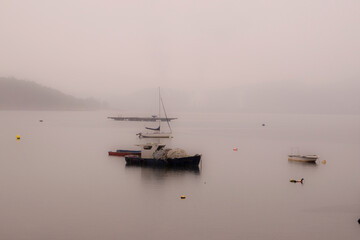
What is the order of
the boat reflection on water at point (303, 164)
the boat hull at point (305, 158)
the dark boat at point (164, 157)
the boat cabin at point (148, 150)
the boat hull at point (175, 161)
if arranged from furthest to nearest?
the boat hull at point (305, 158)
the boat reflection on water at point (303, 164)
the boat cabin at point (148, 150)
the boat hull at point (175, 161)
the dark boat at point (164, 157)

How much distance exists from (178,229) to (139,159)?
1139 inches

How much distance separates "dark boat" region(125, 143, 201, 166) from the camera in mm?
55594

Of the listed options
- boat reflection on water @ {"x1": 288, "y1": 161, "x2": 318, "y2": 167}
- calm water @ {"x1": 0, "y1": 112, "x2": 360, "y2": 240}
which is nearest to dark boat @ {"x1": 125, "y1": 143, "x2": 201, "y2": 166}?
calm water @ {"x1": 0, "y1": 112, "x2": 360, "y2": 240}

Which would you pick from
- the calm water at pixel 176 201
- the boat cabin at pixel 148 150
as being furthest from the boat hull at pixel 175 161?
the calm water at pixel 176 201

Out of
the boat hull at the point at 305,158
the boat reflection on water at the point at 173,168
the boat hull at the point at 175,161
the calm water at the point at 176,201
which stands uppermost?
the boat hull at the point at 305,158

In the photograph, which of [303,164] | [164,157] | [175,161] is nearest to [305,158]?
[303,164]

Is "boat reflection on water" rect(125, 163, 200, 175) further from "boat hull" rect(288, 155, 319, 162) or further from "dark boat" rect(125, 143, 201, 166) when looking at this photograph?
"boat hull" rect(288, 155, 319, 162)

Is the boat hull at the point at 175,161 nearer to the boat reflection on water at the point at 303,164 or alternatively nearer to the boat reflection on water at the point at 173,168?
the boat reflection on water at the point at 173,168

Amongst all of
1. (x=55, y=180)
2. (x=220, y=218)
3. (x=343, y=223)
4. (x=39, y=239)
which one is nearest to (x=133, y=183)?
(x=55, y=180)

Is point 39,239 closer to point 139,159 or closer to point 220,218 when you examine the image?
point 220,218

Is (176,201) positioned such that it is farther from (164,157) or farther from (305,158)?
(305,158)

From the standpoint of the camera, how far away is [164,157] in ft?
186

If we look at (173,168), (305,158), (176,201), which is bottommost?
(176,201)

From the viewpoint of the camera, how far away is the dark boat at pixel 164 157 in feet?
182
